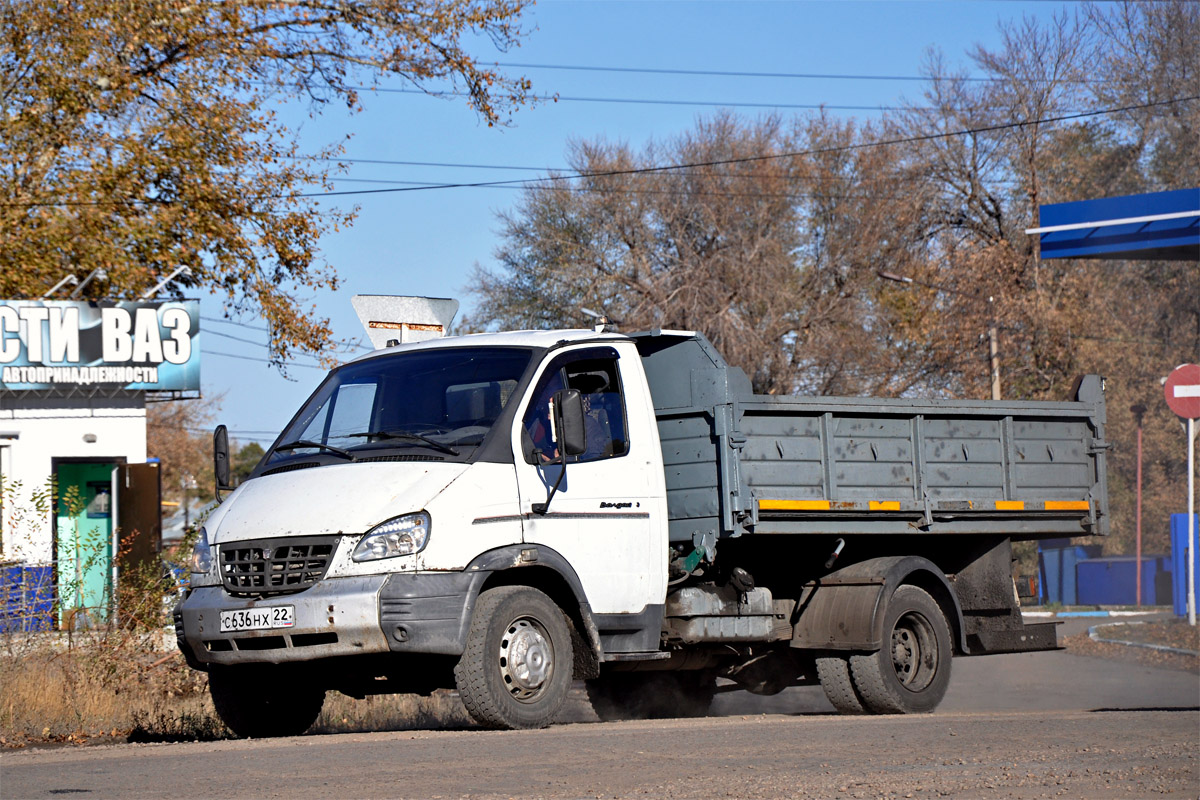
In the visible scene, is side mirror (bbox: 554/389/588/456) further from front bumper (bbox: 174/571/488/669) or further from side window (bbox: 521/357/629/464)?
front bumper (bbox: 174/571/488/669)

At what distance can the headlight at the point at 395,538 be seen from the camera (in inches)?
309

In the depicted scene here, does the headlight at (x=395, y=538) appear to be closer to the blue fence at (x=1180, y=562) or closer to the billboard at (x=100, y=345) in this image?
the billboard at (x=100, y=345)

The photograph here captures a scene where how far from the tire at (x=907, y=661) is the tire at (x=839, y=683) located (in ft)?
0.16

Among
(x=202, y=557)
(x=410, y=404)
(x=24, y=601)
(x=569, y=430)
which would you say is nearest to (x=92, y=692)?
(x=24, y=601)

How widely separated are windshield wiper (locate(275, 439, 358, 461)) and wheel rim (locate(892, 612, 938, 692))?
440 centimetres

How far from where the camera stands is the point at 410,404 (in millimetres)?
9070

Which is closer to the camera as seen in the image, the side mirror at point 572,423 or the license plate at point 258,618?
the license plate at point 258,618

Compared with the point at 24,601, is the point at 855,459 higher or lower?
higher

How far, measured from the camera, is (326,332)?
20.9 meters

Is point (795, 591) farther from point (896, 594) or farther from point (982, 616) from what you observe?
point (982, 616)

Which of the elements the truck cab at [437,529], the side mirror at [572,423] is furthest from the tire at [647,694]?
the side mirror at [572,423]

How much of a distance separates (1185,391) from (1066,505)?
296 inches

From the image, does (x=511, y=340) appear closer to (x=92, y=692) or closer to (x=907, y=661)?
(x=907, y=661)

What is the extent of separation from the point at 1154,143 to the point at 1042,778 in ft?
121
